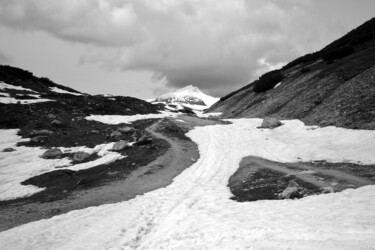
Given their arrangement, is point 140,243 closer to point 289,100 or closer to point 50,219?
point 50,219

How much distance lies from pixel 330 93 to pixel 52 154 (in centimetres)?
3104

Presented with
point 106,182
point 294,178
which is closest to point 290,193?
point 294,178

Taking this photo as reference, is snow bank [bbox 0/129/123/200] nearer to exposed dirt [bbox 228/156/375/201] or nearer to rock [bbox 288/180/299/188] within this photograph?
exposed dirt [bbox 228/156/375/201]

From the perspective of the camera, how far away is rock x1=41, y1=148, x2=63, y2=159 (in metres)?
26.9

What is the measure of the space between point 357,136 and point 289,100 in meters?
18.3

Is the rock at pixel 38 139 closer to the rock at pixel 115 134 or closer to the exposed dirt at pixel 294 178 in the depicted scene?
the rock at pixel 115 134

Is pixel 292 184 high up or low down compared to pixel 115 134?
down

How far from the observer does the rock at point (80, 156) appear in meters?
26.1

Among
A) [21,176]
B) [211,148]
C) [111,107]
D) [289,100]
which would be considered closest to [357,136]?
[211,148]

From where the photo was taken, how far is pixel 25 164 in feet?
81.3

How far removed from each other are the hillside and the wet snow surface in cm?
628

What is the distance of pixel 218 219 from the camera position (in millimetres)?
12438

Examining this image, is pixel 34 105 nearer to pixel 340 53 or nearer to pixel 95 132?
pixel 95 132

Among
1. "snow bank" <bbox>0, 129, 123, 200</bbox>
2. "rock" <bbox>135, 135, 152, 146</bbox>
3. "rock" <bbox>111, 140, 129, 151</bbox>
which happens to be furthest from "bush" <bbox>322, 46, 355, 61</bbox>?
"snow bank" <bbox>0, 129, 123, 200</bbox>
